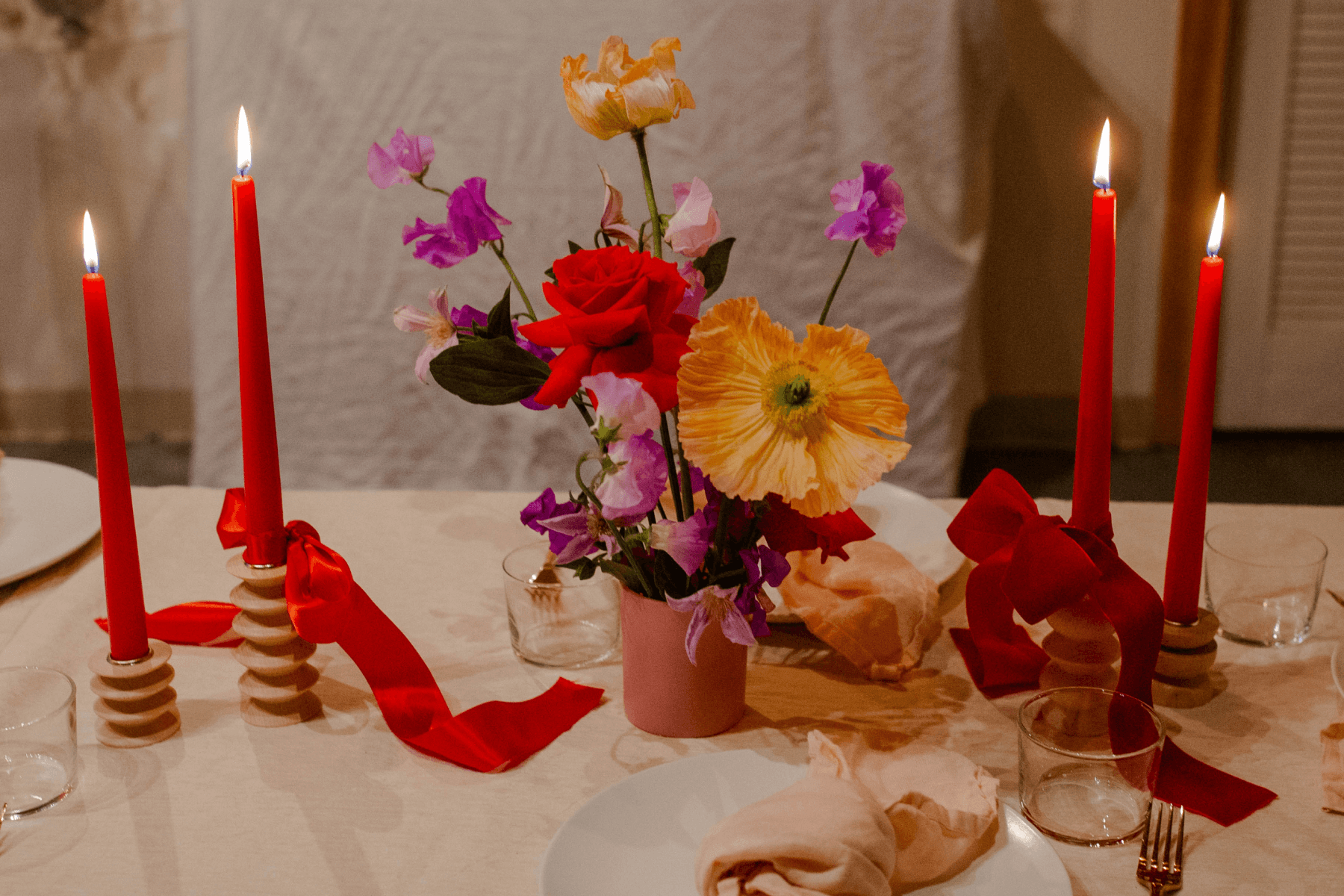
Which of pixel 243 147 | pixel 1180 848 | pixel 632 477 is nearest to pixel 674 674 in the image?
pixel 632 477

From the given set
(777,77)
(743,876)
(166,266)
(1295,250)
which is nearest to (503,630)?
(743,876)

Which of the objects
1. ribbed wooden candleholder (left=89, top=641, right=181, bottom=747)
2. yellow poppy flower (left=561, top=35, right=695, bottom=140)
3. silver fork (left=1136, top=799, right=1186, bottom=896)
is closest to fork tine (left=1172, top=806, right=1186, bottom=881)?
silver fork (left=1136, top=799, right=1186, bottom=896)

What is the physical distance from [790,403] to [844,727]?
0.24 m

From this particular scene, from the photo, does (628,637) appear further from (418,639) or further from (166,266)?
(166,266)

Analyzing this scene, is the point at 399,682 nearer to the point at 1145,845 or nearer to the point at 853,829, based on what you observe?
the point at 853,829

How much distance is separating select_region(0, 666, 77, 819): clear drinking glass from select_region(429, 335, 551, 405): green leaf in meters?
0.26

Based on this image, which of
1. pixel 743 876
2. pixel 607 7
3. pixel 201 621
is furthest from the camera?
pixel 607 7

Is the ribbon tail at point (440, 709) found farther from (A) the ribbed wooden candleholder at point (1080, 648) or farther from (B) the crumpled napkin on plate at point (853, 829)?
(A) the ribbed wooden candleholder at point (1080, 648)

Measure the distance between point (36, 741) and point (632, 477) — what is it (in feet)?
1.17

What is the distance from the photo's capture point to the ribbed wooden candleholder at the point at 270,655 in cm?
68

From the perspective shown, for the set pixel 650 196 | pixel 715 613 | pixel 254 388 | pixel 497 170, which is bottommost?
pixel 715 613

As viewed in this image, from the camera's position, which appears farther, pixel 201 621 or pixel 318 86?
pixel 318 86

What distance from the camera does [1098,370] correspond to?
642mm

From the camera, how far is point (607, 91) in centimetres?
58
